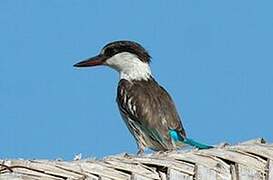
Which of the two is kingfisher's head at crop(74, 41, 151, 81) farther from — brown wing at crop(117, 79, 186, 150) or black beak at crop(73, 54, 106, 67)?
brown wing at crop(117, 79, 186, 150)

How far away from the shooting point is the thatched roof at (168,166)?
290 centimetres

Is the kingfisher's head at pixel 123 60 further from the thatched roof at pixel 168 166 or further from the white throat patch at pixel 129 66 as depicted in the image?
the thatched roof at pixel 168 166

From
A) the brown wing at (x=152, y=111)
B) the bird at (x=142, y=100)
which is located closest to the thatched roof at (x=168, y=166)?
the bird at (x=142, y=100)

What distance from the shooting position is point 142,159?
3.14 m

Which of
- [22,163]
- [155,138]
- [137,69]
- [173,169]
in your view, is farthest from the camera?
[137,69]

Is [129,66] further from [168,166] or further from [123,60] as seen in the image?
[168,166]

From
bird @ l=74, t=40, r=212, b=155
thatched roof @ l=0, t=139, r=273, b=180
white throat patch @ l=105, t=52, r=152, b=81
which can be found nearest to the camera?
thatched roof @ l=0, t=139, r=273, b=180

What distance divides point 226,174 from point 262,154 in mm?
181

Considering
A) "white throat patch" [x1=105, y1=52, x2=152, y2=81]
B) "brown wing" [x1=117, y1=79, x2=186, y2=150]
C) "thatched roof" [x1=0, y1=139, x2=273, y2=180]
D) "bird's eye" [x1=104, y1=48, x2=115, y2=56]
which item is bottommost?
"thatched roof" [x1=0, y1=139, x2=273, y2=180]

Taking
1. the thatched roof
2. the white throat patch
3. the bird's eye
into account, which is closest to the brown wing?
the white throat patch

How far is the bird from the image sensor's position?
6473mm

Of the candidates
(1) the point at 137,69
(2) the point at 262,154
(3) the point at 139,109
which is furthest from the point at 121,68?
(2) the point at 262,154

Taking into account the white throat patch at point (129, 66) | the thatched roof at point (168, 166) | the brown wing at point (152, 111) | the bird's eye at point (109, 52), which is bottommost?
the thatched roof at point (168, 166)

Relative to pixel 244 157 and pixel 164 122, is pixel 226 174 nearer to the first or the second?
pixel 244 157
